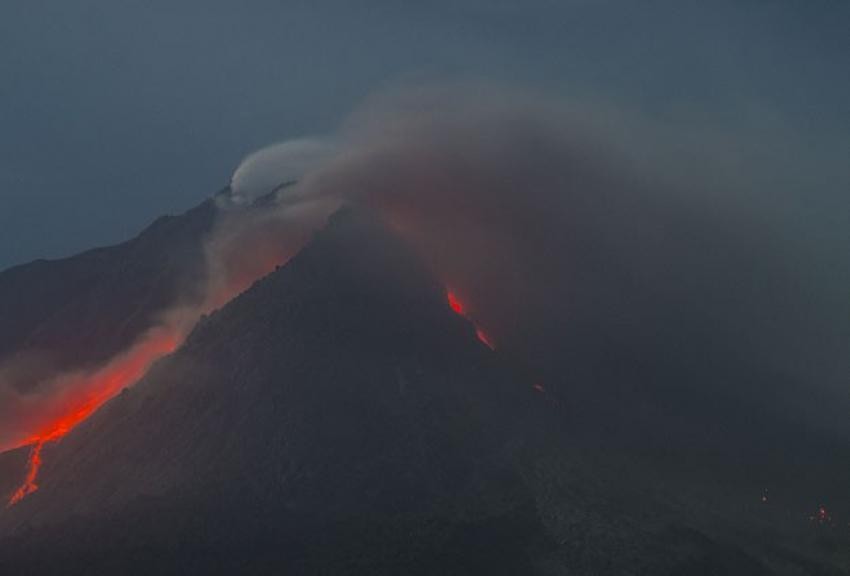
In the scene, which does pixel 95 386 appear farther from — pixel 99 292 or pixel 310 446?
pixel 310 446

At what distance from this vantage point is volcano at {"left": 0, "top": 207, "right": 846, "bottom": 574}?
114 ft

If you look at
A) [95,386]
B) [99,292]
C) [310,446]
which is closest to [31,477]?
[95,386]

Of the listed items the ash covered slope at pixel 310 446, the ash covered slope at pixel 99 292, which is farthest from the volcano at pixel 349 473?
the ash covered slope at pixel 99 292

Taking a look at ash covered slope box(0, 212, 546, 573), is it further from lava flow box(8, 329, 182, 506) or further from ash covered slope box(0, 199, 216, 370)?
ash covered slope box(0, 199, 216, 370)

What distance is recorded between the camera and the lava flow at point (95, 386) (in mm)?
42969

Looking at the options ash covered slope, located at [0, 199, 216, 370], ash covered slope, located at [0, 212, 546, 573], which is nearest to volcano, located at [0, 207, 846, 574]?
ash covered slope, located at [0, 212, 546, 573]

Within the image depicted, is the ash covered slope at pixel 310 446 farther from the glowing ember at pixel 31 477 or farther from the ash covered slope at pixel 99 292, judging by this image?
the ash covered slope at pixel 99 292

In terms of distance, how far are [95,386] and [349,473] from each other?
1605 cm

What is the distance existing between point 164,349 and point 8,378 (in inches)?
368

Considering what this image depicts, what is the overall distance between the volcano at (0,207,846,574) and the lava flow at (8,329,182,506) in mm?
1408

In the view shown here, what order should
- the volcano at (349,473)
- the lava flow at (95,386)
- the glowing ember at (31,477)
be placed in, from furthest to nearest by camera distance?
1. the lava flow at (95,386)
2. the glowing ember at (31,477)
3. the volcano at (349,473)

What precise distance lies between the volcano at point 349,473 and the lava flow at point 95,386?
1408 mm

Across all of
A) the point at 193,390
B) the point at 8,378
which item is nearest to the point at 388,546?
the point at 193,390

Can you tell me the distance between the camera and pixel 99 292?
182 feet
